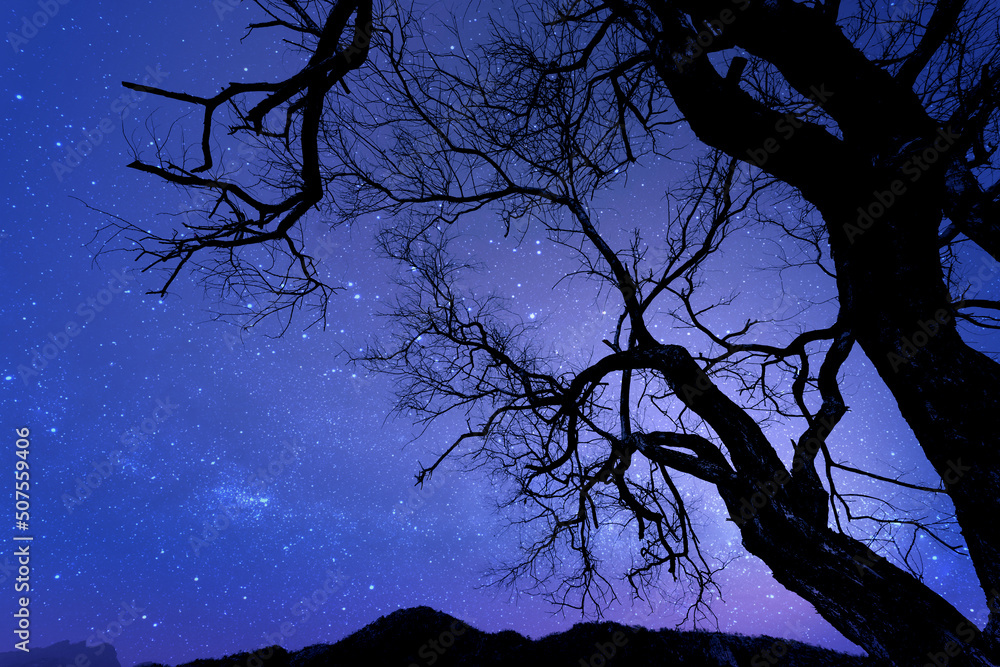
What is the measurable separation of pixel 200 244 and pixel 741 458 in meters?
4.99

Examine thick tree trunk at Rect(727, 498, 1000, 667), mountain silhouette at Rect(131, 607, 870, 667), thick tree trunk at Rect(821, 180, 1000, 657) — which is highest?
thick tree trunk at Rect(821, 180, 1000, 657)

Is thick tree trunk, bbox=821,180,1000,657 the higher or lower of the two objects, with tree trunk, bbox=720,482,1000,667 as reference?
higher

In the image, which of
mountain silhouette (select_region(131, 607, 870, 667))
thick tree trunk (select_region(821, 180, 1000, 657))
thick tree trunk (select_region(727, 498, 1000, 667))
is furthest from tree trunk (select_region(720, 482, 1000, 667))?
mountain silhouette (select_region(131, 607, 870, 667))

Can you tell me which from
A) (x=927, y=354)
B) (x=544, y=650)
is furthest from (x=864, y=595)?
(x=544, y=650)

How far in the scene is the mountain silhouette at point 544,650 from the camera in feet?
15.1

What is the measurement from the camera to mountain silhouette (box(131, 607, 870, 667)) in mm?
4594

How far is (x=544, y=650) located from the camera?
4.85 meters

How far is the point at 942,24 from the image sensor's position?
122 inches

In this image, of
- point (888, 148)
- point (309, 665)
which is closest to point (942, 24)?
point (888, 148)

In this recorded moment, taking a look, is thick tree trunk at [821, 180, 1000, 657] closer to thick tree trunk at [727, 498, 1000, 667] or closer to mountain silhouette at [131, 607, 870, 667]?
thick tree trunk at [727, 498, 1000, 667]

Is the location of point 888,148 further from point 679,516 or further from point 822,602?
point 679,516

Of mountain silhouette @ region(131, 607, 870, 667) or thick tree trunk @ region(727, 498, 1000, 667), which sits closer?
thick tree trunk @ region(727, 498, 1000, 667)

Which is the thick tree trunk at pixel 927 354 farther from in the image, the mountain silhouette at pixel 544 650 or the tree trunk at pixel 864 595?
the mountain silhouette at pixel 544 650

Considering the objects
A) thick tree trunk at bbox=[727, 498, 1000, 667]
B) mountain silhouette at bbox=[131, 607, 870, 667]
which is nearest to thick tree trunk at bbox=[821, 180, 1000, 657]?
thick tree trunk at bbox=[727, 498, 1000, 667]
